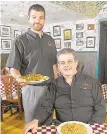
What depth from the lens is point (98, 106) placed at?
1276mm

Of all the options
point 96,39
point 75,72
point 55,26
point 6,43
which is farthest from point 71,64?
point 96,39

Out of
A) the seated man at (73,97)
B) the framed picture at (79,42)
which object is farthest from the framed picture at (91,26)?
the seated man at (73,97)

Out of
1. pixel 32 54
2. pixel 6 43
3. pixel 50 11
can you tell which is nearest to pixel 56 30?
pixel 50 11

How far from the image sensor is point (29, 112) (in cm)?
164

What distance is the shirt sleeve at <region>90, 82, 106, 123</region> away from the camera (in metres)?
1.26

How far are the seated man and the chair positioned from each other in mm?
1221

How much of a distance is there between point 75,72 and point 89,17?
54.0 inches

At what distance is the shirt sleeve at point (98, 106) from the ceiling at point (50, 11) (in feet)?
3.48

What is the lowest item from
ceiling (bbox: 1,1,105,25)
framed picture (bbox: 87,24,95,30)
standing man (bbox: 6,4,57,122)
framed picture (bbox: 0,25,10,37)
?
standing man (bbox: 6,4,57,122)

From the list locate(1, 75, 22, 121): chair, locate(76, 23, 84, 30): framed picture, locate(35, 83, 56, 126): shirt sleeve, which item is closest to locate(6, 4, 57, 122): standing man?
locate(35, 83, 56, 126): shirt sleeve

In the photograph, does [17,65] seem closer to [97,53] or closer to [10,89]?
[10,89]

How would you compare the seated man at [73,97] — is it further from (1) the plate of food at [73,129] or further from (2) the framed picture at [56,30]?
(2) the framed picture at [56,30]

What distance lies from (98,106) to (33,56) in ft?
2.08

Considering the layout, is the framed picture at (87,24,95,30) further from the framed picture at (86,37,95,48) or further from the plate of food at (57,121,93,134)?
the plate of food at (57,121,93,134)
